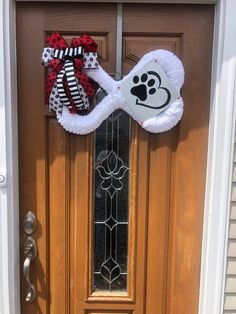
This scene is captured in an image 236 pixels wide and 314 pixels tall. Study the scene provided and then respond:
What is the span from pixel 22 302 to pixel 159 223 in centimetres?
80

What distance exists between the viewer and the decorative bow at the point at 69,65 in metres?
1.59

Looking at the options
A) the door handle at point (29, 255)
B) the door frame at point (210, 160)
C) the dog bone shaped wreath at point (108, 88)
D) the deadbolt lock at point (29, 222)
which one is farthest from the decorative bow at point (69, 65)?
the door handle at point (29, 255)

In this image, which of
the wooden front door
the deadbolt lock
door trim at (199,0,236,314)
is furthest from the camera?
the deadbolt lock

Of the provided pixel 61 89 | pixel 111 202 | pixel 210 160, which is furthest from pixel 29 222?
pixel 210 160

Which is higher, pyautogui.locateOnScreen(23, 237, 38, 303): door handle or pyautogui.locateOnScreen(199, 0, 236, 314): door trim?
pyautogui.locateOnScreen(199, 0, 236, 314): door trim

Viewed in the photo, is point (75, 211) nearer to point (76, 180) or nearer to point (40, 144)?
point (76, 180)

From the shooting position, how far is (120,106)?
5.43 ft

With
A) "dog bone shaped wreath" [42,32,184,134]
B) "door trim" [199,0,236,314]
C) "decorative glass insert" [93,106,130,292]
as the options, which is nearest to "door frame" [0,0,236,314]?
"door trim" [199,0,236,314]

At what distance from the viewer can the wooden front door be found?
64.8 inches

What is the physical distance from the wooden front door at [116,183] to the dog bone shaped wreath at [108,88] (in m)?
0.05

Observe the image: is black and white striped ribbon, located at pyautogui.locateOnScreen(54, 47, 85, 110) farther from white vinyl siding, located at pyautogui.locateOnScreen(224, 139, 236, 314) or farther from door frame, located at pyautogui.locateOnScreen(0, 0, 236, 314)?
white vinyl siding, located at pyautogui.locateOnScreen(224, 139, 236, 314)

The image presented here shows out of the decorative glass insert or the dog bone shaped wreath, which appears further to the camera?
the decorative glass insert

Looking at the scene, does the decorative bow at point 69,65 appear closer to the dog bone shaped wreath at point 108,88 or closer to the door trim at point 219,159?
the dog bone shaped wreath at point 108,88

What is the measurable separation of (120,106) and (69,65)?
290 mm
